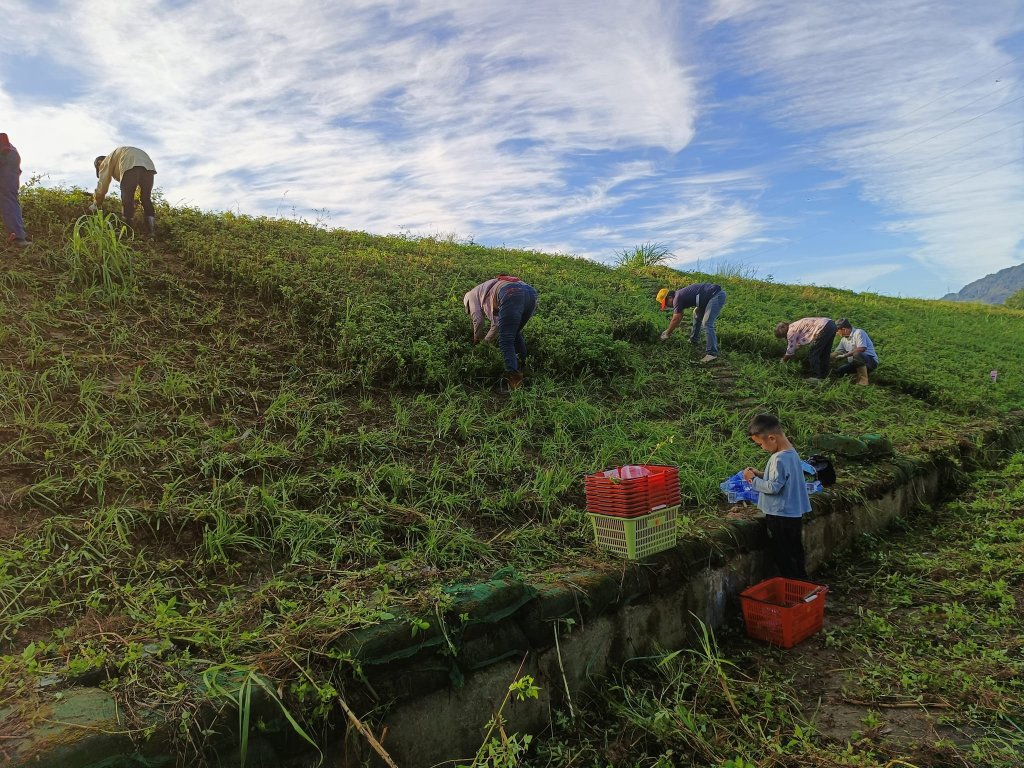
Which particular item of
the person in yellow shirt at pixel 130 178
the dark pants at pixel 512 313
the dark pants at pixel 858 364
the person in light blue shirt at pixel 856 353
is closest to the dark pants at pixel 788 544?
the dark pants at pixel 512 313

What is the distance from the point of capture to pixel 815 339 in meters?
9.48

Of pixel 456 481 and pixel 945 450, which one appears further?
pixel 945 450

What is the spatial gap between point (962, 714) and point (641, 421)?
362 centimetres

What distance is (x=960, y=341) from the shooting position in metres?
13.8

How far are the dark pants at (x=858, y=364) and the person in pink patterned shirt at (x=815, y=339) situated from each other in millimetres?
438

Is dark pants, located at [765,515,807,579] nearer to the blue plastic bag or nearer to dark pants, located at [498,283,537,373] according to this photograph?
the blue plastic bag

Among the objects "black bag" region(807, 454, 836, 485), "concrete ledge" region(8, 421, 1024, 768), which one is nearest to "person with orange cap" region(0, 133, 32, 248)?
"concrete ledge" region(8, 421, 1024, 768)

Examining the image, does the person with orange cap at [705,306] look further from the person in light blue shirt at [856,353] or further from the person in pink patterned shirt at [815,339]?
the person in light blue shirt at [856,353]

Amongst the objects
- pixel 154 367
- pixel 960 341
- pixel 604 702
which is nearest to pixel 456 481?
pixel 604 702

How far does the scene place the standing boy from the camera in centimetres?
423

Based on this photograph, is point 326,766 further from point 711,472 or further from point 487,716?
point 711,472

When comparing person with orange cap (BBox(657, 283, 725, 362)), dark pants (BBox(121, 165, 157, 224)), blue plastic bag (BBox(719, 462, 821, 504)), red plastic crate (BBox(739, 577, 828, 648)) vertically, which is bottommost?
red plastic crate (BBox(739, 577, 828, 648))

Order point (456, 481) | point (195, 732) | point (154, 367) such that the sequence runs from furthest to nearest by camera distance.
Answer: point (154, 367), point (456, 481), point (195, 732)

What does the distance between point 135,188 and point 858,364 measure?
33.7 feet
